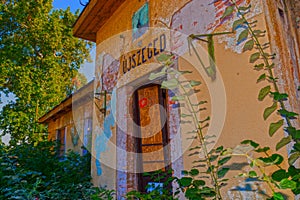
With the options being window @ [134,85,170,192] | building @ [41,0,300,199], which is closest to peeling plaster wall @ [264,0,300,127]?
building @ [41,0,300,199]

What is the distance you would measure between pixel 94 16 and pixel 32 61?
368 inches

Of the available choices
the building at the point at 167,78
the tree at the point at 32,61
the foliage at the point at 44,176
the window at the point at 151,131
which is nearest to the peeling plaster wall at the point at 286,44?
the building at the point at 167,78

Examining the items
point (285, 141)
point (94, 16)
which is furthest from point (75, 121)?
point (285, 141)

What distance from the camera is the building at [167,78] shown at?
5.76 feet

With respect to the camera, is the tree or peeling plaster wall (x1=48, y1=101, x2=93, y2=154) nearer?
peeling plaster wall (x1=48, y1=101, x2=93, y2=154)

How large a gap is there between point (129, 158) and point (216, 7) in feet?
6.77

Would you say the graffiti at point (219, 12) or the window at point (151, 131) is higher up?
the graffiti at point (219, 12)

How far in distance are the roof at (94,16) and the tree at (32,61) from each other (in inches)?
306

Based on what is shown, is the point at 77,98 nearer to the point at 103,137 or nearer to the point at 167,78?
the point at 103,137

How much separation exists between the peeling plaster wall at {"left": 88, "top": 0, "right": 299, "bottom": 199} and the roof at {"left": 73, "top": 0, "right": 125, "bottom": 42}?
0.40ft

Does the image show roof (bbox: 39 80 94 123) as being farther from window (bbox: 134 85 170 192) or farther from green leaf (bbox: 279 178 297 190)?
green leaf (bbox: 279 178 297 190)

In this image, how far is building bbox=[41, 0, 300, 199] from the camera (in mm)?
A: 1756

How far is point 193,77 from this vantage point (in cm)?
225

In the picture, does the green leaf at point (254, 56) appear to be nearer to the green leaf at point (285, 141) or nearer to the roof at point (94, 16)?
the green leaf at point (285, 141)
